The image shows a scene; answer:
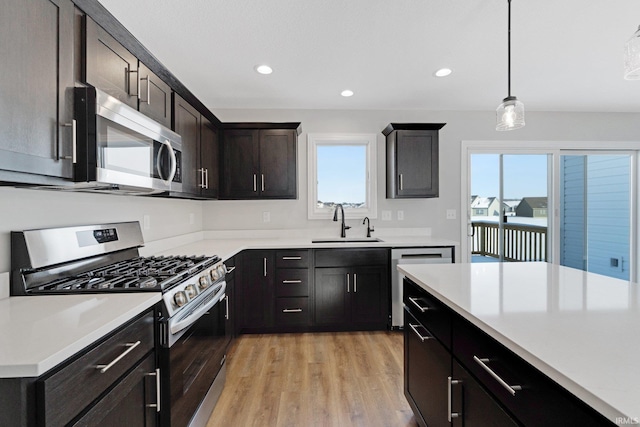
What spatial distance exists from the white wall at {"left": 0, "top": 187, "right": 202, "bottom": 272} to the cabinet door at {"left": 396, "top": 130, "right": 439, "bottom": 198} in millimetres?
2429

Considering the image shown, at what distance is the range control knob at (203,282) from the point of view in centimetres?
167

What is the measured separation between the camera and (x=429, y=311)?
1.43 metres

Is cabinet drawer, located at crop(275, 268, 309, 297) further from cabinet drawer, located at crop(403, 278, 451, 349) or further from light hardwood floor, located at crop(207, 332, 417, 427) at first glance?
cabinet drawer, located at crop(403, 278, 451, 349)

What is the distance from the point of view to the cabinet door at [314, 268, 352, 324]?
3039 mm

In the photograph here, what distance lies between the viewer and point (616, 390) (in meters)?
0.58

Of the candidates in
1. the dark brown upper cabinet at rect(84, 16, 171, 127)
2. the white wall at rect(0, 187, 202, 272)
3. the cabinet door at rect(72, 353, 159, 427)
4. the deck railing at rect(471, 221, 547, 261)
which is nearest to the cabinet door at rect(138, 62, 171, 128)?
the dark brown upper cabinet at rect(84, 16, 171, 127)

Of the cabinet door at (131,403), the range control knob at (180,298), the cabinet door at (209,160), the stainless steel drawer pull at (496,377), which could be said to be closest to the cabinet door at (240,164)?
the cabinet door at (209,160)

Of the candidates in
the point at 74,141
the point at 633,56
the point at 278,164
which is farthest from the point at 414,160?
the point at 74,141

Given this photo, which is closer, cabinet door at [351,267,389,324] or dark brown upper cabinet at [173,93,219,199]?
dark brown upper cabinet at [173,93,219,199]

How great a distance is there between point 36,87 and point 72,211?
33.0 inches

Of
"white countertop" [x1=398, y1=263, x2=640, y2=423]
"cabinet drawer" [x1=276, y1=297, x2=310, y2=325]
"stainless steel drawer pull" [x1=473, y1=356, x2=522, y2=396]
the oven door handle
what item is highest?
"white countertop" [x1=398, y1=263, x2=640, y2=423]

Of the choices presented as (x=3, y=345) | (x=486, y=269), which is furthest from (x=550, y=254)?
(x=3, y=345)

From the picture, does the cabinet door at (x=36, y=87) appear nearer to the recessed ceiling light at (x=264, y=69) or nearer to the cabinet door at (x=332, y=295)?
the recessed ceiling light at (x=264, y=69)

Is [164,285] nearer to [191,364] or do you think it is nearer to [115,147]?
[191,364]
